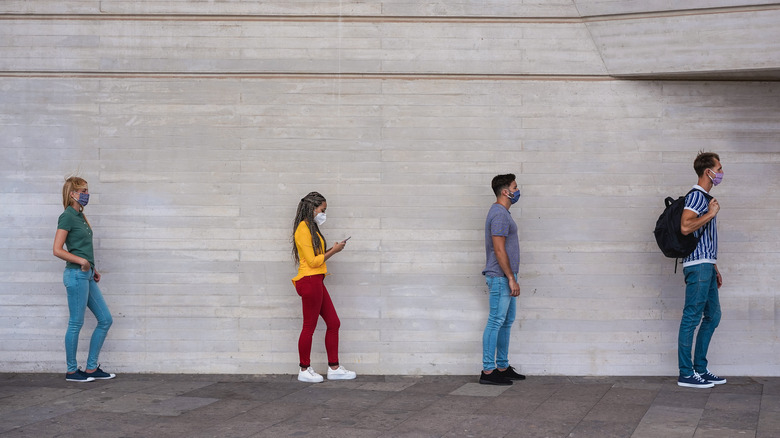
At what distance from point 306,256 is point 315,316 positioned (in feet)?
1.91

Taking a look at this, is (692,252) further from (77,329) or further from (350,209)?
(77,329)

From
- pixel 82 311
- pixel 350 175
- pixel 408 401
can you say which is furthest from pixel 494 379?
pixel 82 311

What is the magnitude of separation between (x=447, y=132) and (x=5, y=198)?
4443 mm

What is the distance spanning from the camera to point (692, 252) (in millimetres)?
7230

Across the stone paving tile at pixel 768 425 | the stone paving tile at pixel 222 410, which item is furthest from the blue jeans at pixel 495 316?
the stone paving tile at pixel 768 425

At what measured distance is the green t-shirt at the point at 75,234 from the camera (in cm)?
732

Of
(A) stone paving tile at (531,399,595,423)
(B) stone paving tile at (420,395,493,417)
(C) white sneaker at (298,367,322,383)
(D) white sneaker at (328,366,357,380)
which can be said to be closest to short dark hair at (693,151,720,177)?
(A) stone paving tile at (531,399,595,423)

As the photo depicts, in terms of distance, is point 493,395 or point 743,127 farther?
point 743,127

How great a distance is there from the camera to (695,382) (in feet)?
24.0

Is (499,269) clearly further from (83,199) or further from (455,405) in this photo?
(83,199)

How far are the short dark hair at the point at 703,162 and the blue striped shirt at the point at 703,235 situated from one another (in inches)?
6.0

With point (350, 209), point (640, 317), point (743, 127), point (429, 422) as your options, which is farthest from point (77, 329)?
point (743, 127)

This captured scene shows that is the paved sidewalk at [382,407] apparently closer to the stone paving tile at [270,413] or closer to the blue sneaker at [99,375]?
the stone paving tile at [270,413]

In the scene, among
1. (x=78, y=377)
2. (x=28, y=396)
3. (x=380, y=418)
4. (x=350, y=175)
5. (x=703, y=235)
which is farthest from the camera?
(x=350, y=175)
